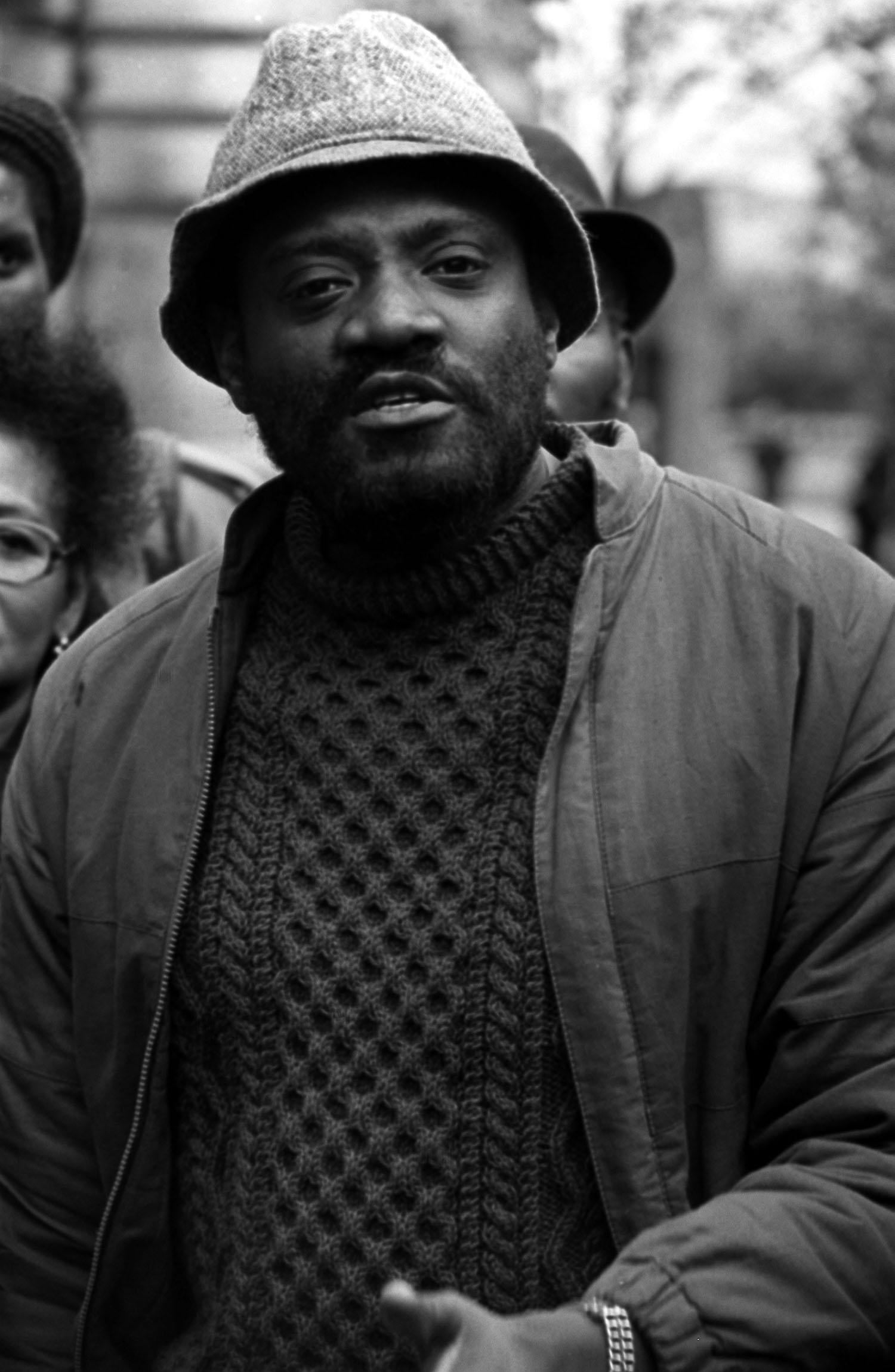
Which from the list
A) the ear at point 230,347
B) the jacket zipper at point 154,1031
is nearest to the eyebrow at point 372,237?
the ear at point 230,347

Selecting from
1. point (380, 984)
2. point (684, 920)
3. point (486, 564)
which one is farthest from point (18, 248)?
point (684, 920)

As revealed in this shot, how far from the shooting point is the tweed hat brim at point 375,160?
2.95 metres

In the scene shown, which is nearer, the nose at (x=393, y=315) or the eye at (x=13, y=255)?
the nose at (x=393, y=315)

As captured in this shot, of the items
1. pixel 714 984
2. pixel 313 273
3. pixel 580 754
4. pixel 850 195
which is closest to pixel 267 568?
pixel 313 273

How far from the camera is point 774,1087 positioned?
9.05ft

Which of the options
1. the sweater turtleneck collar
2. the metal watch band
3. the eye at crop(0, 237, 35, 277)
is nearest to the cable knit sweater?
the sweater turtleneck collar

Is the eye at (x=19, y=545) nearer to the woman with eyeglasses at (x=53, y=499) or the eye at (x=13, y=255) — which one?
the woman with eyeglasses at (x=53, y=499)

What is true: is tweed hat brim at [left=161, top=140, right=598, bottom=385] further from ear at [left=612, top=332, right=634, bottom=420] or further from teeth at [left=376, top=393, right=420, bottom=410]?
ear at [left=612, top=332, right=634, bottom=420]

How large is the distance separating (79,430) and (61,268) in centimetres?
107

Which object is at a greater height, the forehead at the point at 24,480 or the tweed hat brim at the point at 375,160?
the tweed hat brim at the point at 375,160

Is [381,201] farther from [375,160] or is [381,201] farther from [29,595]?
[29,595]

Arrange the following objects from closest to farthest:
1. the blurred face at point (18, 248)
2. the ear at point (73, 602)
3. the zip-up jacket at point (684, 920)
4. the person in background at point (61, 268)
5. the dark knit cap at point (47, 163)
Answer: the zip-up jacket at point (684, 920)
the ear at point (73, 602)
the person in background at point (61, 268)
the blurred face at point (18, 248)
the dark knit cap at point (47, 163)

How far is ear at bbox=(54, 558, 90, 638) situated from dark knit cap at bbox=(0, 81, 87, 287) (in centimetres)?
111

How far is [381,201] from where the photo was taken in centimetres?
301
